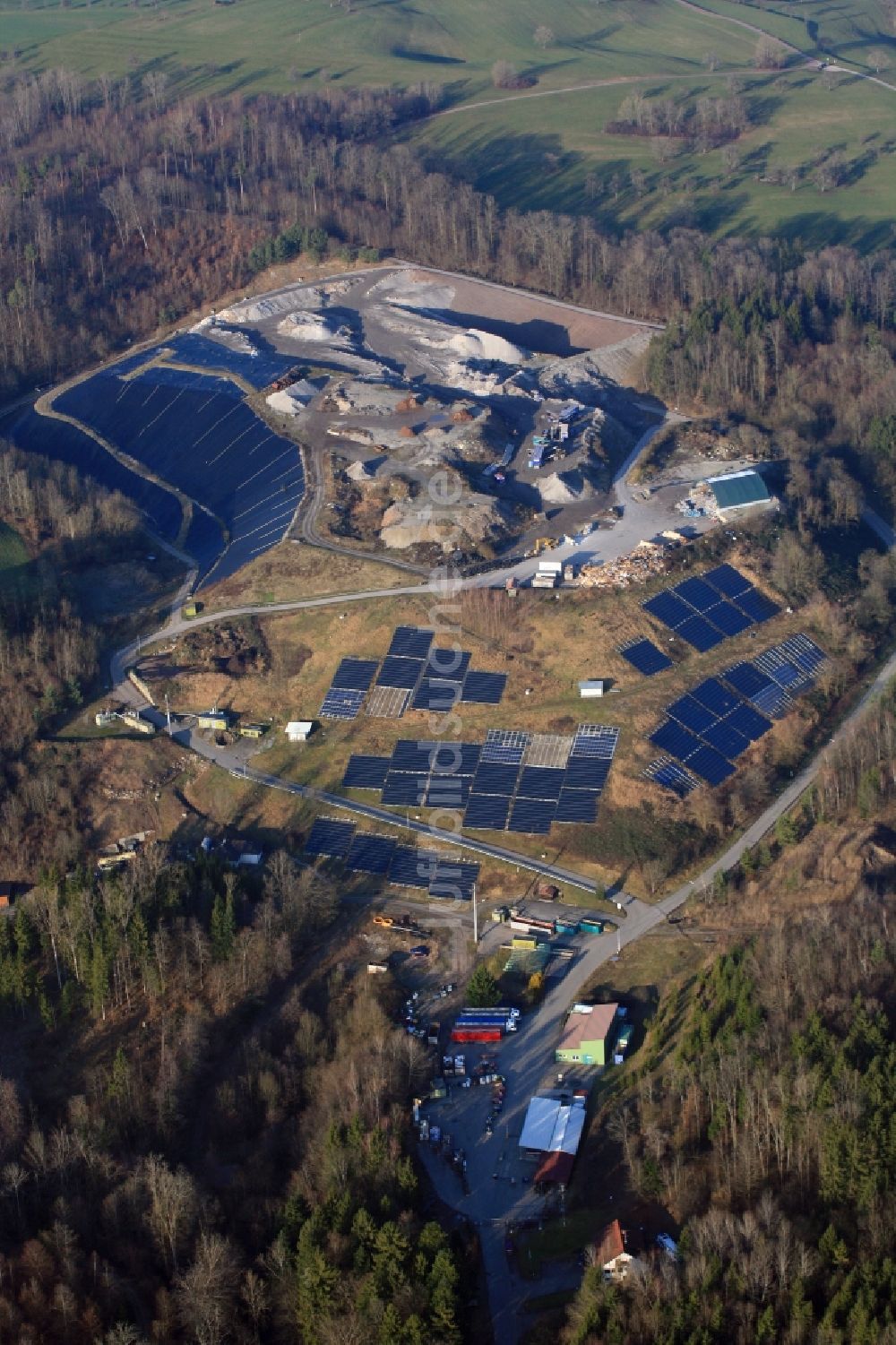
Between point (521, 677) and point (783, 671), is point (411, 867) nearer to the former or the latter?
point (521, 677)

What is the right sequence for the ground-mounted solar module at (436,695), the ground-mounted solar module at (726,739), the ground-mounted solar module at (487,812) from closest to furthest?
the ground-mounted solar module at (487,812)
the ground-mounted solar module at (726,739)
the ground-mounted solar module at (436,695)

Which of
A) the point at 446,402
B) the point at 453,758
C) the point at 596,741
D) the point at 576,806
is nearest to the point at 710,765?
the point at 596,741

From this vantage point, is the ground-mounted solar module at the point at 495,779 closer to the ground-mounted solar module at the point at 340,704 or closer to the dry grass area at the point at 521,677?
the dry grass area at the point at 521,677

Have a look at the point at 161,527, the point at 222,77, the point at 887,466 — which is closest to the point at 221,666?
the point at 161,527

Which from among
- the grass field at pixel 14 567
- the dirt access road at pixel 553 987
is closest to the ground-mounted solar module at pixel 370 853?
the dirt access road at pixel 553 987

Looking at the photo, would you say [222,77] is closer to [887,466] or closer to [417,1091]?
[887,466]

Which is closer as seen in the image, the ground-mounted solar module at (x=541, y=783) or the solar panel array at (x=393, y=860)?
the solar panel array at (x=393, y=860)
